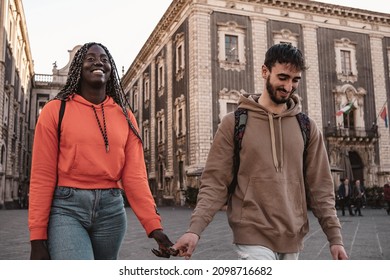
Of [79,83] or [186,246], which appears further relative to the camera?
[79,83]

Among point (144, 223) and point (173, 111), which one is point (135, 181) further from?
point (173, 111)

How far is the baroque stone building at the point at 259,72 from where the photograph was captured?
2007 cm

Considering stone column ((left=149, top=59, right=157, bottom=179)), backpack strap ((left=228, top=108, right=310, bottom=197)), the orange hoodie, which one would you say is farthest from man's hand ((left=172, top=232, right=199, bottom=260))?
stone column ((left=149, top=59, right=157, bottom=179))

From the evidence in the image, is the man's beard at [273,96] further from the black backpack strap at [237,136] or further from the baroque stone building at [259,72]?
the baroque stone building at [259,72]

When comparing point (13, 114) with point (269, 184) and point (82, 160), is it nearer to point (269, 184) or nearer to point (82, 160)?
point (82, 160)

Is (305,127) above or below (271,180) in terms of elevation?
above

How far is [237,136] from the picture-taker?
2.41 meters

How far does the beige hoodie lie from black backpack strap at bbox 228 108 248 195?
0.08 ft

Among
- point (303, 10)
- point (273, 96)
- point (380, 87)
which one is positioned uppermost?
point (303, 10)

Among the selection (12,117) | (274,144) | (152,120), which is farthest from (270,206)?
(152,120)

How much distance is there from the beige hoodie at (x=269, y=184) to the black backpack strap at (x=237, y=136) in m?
0.02

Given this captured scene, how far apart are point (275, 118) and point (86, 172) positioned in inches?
39.4

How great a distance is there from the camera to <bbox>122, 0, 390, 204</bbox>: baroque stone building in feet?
65.9

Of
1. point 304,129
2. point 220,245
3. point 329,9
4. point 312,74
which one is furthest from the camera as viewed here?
point 329,9
